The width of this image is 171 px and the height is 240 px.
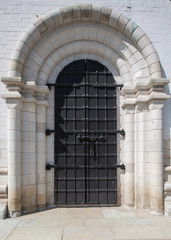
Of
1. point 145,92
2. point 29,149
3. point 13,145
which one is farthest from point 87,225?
point 145,92

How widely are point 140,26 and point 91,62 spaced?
60.7 inches

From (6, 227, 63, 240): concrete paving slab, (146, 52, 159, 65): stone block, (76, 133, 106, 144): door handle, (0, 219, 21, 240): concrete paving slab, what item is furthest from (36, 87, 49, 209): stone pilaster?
(146, 52, 159, 65): stone block

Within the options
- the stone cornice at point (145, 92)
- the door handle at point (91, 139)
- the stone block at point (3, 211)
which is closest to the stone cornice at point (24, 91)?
the door handle at point (91, 139)

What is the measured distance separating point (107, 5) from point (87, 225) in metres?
5.25

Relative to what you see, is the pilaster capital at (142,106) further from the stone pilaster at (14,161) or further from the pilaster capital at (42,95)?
the stone pilaster at (14,161)

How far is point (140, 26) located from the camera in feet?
15.9

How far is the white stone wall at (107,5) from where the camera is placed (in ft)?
15.6

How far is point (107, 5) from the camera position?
486 centimetres

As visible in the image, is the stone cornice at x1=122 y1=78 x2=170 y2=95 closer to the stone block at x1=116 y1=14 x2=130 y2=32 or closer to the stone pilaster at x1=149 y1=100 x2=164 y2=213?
the stone pilaster at x1=149 y1=100 x2=164 y2=213

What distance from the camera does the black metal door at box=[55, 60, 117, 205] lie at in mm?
5000

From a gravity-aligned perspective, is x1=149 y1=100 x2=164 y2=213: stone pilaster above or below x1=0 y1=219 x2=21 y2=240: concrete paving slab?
above

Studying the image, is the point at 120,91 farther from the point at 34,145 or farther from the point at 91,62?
the point at 34,145

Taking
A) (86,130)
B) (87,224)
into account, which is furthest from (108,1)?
(87,224)

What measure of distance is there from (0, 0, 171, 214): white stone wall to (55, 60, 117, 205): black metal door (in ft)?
4.39
